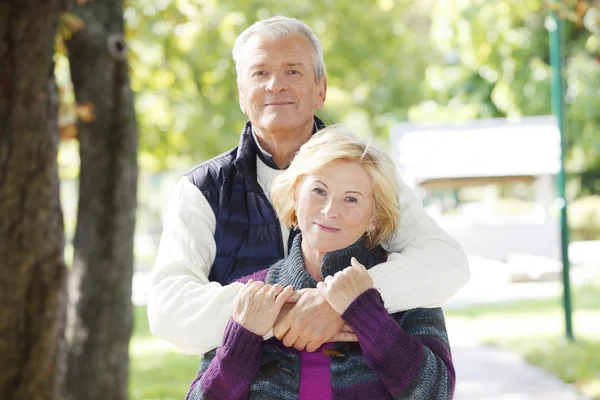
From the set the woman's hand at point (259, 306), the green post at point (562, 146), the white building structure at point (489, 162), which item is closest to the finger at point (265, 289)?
the woman's hand at point (259, 306)

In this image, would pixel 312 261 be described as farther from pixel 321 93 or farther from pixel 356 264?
pixel 321 93

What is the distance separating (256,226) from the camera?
2.97 metres

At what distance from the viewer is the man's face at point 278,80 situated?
2992 millimetres

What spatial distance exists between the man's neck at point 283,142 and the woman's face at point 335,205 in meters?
0.43

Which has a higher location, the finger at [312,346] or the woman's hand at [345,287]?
the woman's hand at [345,287]

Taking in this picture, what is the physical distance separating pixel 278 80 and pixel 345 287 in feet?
2.55

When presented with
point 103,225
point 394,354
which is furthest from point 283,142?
point 103,225

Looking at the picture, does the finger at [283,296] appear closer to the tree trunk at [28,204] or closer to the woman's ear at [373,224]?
the woman's ear at [373,224]

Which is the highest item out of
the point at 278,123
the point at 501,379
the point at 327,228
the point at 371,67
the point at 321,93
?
the point at 371,67

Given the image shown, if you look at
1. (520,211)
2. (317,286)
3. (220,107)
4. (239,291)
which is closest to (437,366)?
(317,286)

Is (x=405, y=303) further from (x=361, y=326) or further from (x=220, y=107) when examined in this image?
(x=220, y=107)

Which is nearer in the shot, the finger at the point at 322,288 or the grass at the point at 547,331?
A: the finger at the point at 322,288

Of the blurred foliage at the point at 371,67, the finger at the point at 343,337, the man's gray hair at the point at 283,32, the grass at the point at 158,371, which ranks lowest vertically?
the grass at the point at 158,371

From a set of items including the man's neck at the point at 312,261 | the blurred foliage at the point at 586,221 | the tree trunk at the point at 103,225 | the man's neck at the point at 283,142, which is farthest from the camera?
the blurred foliage at the point at 586,221
